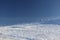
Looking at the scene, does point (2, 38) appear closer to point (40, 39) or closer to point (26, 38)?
point (26, 38)

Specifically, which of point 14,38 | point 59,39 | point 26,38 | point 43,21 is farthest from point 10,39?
point 43,21

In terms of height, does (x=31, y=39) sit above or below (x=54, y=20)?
below

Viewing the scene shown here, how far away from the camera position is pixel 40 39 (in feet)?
3.65

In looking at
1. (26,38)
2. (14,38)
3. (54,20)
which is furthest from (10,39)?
(54,20)

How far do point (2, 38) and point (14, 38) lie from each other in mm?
101

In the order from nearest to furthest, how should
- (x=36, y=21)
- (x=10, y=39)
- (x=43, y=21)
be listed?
(x=10, y=39)
(x=43, y=21)
(x=36, y=21)

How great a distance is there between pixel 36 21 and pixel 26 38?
0.83 m

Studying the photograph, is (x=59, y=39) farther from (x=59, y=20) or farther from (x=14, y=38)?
(x=59, y=20)

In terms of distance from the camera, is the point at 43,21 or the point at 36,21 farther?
the point at 36,21

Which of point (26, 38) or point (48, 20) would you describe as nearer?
point (26, 38)

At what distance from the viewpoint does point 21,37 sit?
115 cm

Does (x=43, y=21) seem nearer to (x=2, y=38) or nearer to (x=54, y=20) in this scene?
(x=54, y=20)

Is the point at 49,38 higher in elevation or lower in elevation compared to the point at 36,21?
lower

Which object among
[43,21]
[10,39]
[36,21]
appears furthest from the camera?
[36,21]
